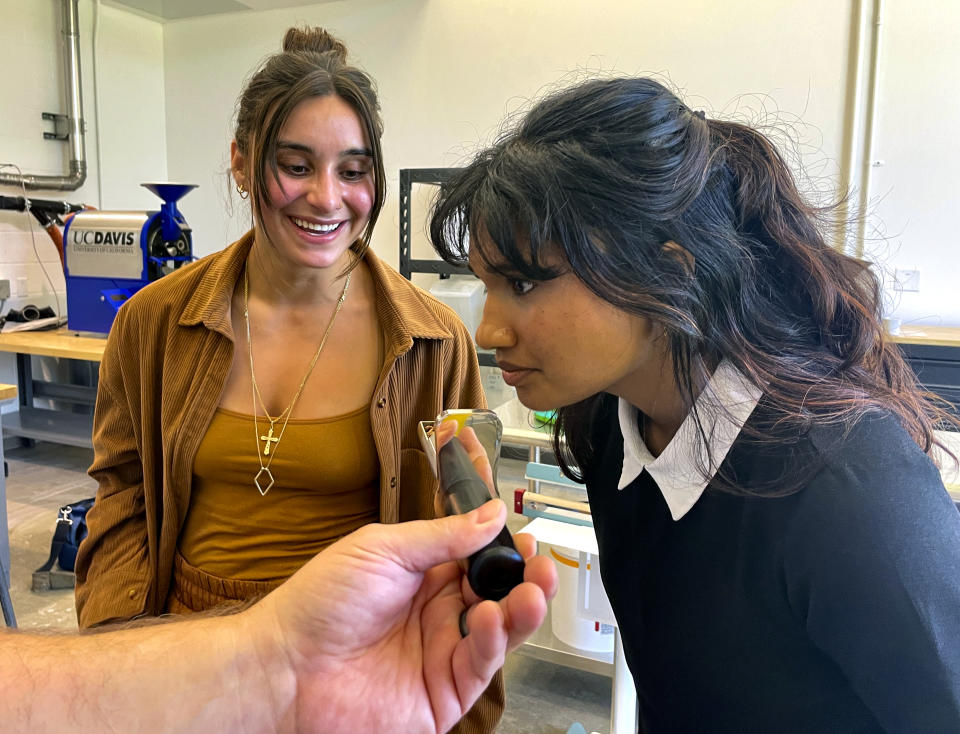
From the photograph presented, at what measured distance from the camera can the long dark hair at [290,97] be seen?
3.66ft

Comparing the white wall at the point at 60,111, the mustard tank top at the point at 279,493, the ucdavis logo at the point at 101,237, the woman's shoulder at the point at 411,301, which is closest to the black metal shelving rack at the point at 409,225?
the ucdavis logo at the point at 101,237

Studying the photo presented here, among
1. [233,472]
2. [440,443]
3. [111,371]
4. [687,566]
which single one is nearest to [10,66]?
[111,371]

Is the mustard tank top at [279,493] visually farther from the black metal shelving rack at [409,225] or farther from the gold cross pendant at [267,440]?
the black metal shelving rack at [409,225]

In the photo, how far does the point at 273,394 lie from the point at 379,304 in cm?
25

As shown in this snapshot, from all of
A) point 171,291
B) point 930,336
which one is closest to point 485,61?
point 930,336

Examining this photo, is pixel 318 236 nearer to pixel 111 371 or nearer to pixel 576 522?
pixel 111 371

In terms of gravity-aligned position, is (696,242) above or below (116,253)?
above

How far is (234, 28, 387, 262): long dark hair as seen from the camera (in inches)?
43.9

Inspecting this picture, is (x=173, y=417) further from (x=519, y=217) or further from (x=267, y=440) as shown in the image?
(x=519, y=217)

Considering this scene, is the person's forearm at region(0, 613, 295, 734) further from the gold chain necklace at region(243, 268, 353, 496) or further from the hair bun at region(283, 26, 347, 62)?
the hair bun at region(283, 26, 347, 62)

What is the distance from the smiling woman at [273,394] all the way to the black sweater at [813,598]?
0.48 metres

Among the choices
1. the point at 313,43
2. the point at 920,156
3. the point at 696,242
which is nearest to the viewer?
the point at 696,242

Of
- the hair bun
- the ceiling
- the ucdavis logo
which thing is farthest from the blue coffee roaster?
the hair bun

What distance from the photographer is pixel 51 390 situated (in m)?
4.00
